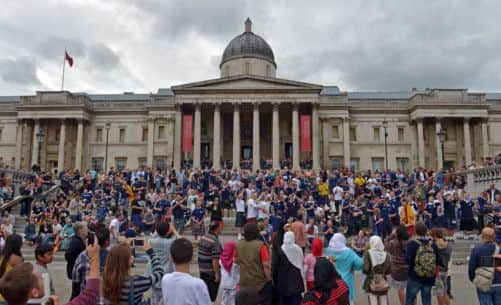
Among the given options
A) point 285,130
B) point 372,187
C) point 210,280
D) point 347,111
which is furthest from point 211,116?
point 210,280

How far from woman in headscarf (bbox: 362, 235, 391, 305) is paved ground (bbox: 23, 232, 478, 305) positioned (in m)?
2.15

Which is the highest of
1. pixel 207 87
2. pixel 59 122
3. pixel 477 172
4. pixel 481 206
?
pixel 207 87

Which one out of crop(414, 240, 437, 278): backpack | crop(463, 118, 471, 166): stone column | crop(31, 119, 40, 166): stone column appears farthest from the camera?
crop(31, 119, 40, 166): stone column

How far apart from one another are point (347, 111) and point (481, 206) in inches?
1159

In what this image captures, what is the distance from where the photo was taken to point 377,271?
22.0 ft

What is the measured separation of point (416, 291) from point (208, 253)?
12.3 feet

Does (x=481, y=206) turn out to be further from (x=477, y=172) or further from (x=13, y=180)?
(x=13, y=180)

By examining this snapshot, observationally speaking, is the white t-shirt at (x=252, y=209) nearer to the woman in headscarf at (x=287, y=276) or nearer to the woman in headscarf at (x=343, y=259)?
the woman in headscarf at (x=343, y=259)

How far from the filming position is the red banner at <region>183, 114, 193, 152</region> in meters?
41.6

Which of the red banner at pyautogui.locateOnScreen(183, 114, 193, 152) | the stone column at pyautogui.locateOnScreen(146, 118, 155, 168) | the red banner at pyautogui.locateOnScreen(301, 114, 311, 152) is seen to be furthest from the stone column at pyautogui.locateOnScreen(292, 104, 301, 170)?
the stone column at pyautogui.locateOnScreen(146, 118, 155, 168)

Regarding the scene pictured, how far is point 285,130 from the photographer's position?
46.7m

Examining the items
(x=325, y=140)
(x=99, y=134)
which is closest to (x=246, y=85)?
(x=325, y=140)

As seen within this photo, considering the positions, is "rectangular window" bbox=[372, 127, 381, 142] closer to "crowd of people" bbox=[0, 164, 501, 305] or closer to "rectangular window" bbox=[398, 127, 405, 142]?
"rectangular window" bbox=[398, 127, 405, 142]

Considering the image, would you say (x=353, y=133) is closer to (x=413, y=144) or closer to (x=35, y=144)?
(x=413, y=144)
